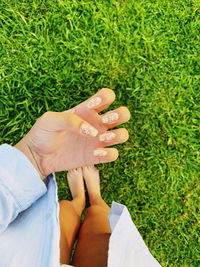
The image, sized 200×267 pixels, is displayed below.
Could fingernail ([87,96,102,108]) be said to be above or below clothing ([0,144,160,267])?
above

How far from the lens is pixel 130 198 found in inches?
87.4

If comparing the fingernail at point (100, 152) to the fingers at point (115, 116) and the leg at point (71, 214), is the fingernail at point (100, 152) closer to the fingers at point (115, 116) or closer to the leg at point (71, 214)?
the fingers at point (115, 116)

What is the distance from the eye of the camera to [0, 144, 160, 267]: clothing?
1.20 m

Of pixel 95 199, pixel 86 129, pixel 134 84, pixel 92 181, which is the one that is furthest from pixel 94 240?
pixel 134 84

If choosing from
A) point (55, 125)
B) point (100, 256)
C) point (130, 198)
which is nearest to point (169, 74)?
point (130, 198)

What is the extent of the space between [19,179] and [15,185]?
4cm

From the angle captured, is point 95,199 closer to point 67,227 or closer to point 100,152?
point 67,227

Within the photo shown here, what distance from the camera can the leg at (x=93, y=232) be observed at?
1.55 meters

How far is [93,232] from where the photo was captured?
176 cm

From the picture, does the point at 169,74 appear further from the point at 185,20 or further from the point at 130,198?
the point at 130,198

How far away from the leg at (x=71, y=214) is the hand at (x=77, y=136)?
457 millimetres

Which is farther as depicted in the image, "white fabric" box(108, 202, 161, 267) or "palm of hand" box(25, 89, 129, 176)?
"palm of hand" box(25, 89, 129, 176)

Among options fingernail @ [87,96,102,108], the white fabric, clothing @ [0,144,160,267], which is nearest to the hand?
fingernail @ [87,96,102,108]

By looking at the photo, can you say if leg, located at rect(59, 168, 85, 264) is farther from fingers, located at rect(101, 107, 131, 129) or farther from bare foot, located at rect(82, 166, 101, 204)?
fingers, located at rect(101, 107, 131, 129)
